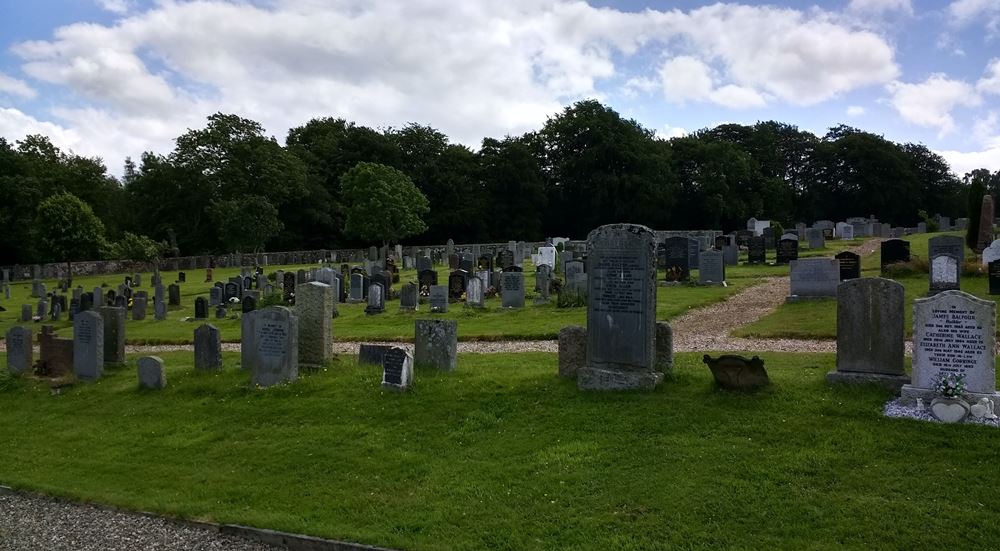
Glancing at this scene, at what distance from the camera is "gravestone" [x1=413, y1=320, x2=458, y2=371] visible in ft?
39.5

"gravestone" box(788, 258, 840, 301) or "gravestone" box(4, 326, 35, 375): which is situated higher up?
"gravestone" box(788, 258, 840, 301)

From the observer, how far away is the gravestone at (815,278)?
65.9ft

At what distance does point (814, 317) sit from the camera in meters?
17.4

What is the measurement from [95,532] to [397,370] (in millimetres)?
4510

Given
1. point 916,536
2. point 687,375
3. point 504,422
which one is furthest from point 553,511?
point 687,375

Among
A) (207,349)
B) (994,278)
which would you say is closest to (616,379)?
(207,349)

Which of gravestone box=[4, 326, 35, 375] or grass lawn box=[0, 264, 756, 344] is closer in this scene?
gravestone box=[4, 326, 35, 375]

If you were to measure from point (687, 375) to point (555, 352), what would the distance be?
15.6 feet

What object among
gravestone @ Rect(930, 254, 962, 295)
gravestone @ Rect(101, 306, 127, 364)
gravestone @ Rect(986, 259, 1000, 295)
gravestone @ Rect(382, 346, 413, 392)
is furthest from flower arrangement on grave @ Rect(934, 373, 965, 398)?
gravestone @ Rect(101, 306, 127, 364)

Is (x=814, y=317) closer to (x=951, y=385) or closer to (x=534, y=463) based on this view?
(x=951, y=385)

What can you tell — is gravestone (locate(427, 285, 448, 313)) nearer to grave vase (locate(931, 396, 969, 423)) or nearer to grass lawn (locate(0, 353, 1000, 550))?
grass lawn (locate(0, 353, 1000, 550))

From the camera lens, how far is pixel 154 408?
12.0 m

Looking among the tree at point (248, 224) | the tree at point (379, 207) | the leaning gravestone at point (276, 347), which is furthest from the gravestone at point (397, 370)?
the tree at point (248, 224)

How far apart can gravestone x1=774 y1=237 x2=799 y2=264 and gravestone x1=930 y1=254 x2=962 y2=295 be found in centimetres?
1323
